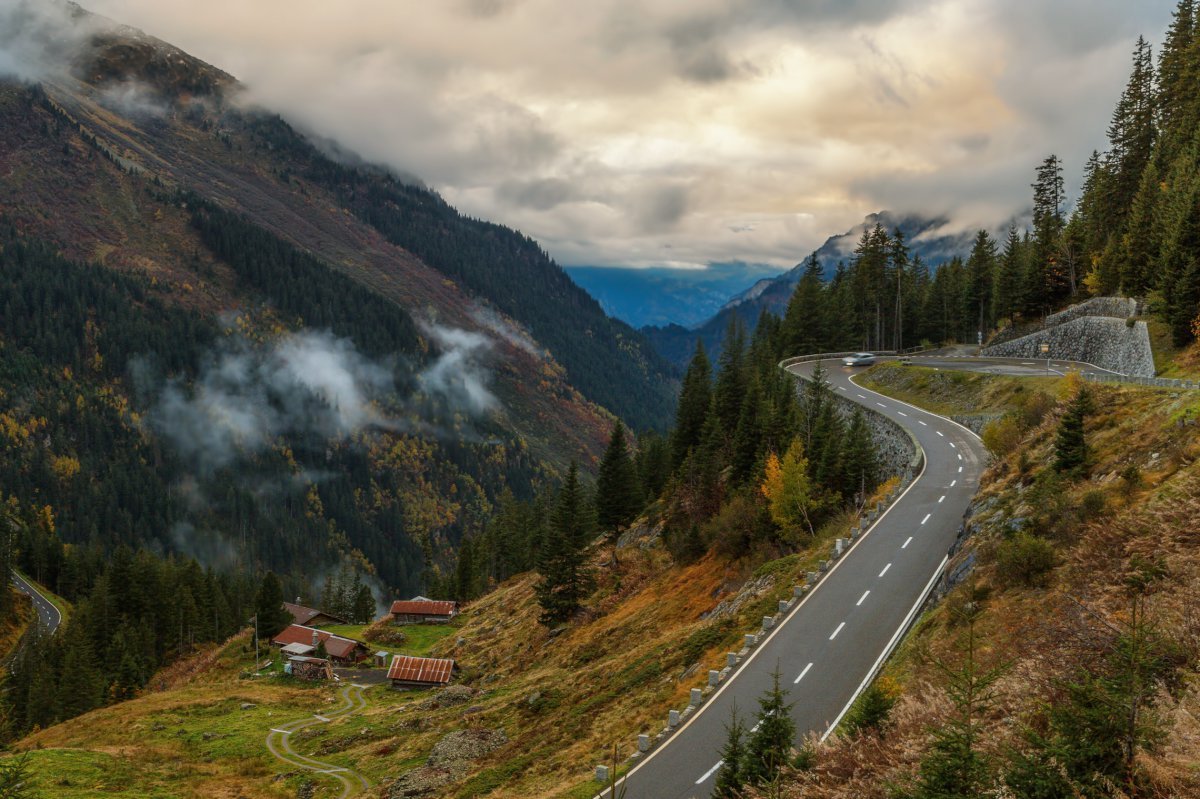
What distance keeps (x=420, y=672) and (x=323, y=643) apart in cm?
2178

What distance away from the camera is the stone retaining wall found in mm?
48656

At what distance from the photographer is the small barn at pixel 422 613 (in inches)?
3794

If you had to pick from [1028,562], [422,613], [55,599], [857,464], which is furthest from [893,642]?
[55,599]

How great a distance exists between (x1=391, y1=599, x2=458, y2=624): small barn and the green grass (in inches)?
2057

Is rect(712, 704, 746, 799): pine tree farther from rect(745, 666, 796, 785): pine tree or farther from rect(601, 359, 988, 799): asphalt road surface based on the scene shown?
rect(601, 359, 988, 799): asphalt road surface

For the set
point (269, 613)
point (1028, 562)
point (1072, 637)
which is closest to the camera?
point (1072, 637)

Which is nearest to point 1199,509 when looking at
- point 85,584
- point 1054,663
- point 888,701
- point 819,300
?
point 1054,663

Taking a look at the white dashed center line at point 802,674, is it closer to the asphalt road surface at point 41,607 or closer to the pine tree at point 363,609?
the asphalt road surface at point 41,607

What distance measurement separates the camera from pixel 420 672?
64750mm

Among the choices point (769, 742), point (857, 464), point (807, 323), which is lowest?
point (769, 742)

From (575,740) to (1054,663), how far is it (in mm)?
20917

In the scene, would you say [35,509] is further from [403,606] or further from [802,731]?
[802,731]

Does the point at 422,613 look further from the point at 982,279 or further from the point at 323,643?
the point at 982,279

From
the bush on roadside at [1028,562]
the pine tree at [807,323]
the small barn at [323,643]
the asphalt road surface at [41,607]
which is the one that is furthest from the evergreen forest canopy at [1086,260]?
the asphalt road surface at [41,607]
